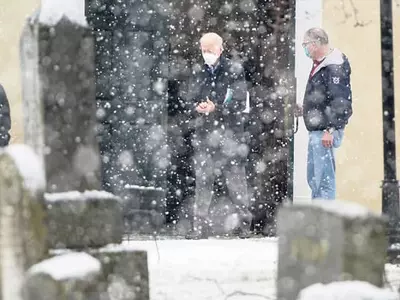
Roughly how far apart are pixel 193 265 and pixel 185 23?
3131 millimetres

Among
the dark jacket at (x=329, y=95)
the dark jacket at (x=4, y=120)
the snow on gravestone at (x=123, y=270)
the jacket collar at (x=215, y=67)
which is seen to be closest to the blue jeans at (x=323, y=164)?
the dark jacket at (x=329, y=95)

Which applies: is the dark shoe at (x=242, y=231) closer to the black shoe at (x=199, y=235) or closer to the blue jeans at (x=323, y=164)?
the black shoe at (x=199, y=235)

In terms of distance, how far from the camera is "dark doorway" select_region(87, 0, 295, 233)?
8.88m

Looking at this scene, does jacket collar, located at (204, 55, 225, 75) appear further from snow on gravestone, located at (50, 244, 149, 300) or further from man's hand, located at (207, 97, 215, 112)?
snow on gravestone, located at (50, 244, 149, 300)

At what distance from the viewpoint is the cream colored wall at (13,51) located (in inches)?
336

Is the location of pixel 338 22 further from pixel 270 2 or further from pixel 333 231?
pixel 333 231

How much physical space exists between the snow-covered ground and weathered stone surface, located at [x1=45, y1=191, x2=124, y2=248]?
131 centimetres

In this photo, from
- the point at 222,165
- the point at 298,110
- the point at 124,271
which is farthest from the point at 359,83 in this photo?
the point at 124,271

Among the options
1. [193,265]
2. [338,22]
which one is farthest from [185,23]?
[193,265]

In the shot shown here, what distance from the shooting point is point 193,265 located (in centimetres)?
658

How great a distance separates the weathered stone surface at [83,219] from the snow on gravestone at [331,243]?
78 cm

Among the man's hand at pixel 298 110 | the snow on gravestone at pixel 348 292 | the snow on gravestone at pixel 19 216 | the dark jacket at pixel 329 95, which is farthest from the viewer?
the man's hand at pixel 298 110

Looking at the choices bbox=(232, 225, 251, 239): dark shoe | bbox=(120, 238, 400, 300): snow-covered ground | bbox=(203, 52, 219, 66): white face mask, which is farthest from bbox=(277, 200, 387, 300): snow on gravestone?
bbox=(232, 225, 251, 239): dark shoe

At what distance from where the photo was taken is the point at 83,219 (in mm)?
3740
